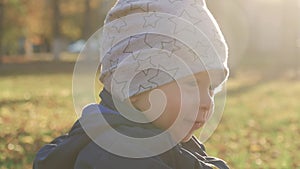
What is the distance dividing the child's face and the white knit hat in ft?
0.12

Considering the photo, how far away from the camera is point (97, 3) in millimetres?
37500

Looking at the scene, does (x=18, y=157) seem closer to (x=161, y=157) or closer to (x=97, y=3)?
(x=161, y=157)

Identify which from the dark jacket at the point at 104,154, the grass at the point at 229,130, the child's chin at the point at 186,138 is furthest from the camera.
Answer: the grass at the point at 229,130

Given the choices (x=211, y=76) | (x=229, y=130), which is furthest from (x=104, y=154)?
(x=229, y=130)

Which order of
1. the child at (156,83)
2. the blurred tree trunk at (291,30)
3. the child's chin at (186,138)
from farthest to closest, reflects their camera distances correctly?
the blurred tree trunk at (291,30) → the child's chin at (186,138) → the child at (156,83)

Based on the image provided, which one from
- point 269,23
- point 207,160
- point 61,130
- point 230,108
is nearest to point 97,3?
point 269,23

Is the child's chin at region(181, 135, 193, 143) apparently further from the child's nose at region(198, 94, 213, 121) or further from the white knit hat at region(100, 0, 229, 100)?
the white knit hat at region(100, 0, 229, 100)

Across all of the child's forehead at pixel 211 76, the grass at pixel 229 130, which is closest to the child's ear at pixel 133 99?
the child's forehead at pixel 211 76

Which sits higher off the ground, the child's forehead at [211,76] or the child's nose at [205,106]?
the child's forehead at [211,76]

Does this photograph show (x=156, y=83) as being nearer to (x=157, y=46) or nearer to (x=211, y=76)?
(x=157, y=46)

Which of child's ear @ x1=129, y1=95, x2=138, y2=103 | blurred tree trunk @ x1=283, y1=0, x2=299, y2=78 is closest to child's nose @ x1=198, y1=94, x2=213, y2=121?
child's ear @ x1=129, y1=95, x2=138, y2=103

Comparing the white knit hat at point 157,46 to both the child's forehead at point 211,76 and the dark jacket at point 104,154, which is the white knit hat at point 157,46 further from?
the dark jacket at point 104,154

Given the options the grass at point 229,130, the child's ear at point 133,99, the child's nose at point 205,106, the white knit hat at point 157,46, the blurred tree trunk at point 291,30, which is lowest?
the blurred tree trunk at point 291,30

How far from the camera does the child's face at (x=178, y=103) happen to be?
2289 mm
